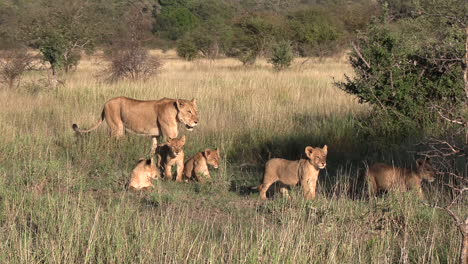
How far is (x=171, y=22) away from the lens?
53.2m

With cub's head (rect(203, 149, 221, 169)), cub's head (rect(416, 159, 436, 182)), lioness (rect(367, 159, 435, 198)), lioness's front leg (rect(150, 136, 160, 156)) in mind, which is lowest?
lioness's front leg (rect(150, 136, 160, 156))

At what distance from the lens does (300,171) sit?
689 centimetres

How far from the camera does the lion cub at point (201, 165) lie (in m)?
7.95

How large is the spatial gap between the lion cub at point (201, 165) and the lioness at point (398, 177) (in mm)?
1946

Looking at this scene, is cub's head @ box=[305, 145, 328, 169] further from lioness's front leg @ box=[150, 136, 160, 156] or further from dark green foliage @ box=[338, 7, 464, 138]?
dark green foliage @ box=[338, 7, 464, 138]

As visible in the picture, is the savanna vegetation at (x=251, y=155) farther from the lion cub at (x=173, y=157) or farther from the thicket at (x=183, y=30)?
the lion cub at (x=173, y=157)

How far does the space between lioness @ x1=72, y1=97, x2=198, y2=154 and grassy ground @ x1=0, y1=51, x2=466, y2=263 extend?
0.25m

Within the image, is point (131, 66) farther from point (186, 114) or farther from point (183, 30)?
point (183, 30)

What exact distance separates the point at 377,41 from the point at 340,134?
62.5 inches

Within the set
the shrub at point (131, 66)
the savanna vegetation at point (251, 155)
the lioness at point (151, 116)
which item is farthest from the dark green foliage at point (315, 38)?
the lioness at point (151, 116)

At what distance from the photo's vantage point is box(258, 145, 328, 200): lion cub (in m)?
6.77

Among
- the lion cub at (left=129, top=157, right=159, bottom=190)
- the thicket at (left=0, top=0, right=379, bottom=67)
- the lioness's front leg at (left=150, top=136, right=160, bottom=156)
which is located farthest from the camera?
the thicket at (left=0, top=0, right=379, bottom=67)

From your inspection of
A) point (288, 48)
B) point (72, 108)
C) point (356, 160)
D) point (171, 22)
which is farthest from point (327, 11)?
point (356, 160)

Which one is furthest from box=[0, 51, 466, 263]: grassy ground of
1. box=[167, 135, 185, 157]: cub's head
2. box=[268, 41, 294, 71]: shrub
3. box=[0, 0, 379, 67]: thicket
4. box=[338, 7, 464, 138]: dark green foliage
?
box=[268, 41, 294, 71]: shrub
